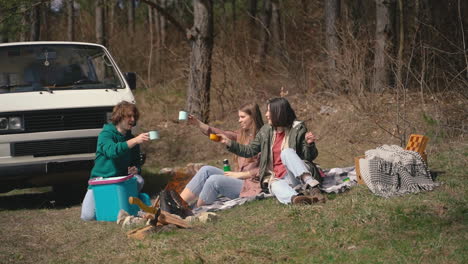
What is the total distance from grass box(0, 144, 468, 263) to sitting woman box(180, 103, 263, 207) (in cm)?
45

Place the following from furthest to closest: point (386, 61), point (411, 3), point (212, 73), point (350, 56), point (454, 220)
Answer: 1. point (411, 3)
2. point (212, 73)
3. point (386, 61)
4. point (350, 56)
5. point (454, 220)

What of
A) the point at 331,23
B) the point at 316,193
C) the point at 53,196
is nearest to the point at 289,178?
the point at 316,193

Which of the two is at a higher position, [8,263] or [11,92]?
[11,92]

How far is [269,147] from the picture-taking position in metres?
7.57

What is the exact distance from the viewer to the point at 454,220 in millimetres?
5863

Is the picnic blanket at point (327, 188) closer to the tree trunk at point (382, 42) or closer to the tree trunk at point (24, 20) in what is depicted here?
the tree trunk at point (382, 42)

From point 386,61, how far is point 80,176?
19.4 feet

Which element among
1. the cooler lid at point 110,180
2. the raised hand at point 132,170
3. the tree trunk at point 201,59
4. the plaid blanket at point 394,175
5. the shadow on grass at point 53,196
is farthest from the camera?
the tree trunk at point 201,59

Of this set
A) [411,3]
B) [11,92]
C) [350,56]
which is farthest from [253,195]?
[411,3]

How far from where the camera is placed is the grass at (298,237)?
17.5 ft

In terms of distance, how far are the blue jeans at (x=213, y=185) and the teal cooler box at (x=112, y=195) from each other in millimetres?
650

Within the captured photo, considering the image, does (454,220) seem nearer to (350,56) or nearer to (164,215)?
(164,215)

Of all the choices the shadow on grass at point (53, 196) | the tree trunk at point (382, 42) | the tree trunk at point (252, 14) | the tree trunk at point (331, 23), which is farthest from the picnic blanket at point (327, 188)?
the tree trunk at point (252, 14)

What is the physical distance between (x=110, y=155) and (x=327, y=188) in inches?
88.0
